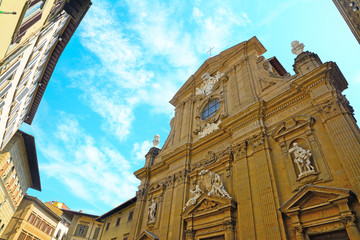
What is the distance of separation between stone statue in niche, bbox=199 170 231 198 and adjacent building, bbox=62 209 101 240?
2511cm

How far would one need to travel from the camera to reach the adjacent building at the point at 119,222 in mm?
18734

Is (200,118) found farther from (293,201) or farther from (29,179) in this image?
(29,179)

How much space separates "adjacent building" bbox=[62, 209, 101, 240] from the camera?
30.9 m

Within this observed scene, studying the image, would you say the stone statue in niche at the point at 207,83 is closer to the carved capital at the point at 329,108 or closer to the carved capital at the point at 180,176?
the carved capital at the point at 180,176

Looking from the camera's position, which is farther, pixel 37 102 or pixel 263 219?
pixel 37 102

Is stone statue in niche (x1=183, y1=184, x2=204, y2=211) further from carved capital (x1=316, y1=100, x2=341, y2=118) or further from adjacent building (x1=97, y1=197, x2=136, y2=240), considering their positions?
adjacent building (x1=97, y1=197, x2=136, y2=240)

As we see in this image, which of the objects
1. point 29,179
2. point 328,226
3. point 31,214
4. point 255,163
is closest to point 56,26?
point 255,163

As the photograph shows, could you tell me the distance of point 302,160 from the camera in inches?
338

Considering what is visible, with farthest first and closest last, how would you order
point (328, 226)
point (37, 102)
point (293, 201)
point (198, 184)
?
point (37, 102) → point (198, 184) → point (293, 201) → point (328, 226)

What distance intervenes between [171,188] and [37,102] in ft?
52.9

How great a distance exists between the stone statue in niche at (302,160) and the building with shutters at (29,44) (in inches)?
395

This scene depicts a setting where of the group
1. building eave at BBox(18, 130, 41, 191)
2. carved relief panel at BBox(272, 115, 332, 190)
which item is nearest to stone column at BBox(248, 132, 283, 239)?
carved relief panel at BBox(272, 115, 332, 190)

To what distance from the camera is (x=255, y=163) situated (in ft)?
32.8

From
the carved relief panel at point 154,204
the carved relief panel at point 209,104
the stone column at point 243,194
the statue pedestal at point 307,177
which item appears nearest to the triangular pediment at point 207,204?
the stone column at point 243,194
